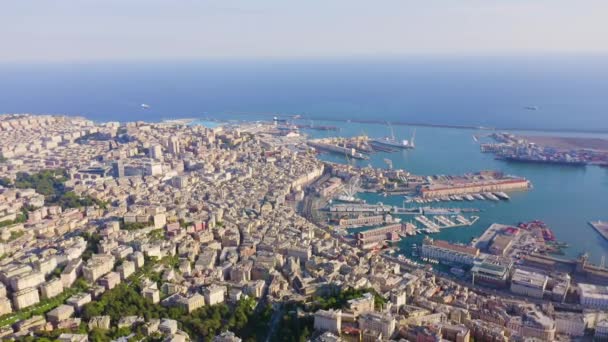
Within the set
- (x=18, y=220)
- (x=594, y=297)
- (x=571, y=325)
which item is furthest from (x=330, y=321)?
(x=18, y=220)

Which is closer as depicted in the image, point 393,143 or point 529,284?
point 529,284

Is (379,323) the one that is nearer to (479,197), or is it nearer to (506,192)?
(479,197)

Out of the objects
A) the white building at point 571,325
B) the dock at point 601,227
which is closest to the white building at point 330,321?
the white building at point 571,325

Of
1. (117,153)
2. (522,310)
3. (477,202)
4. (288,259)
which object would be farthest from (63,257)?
(477,202)

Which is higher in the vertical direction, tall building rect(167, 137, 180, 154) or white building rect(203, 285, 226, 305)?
tall building rect(167, 137, 180, 154)

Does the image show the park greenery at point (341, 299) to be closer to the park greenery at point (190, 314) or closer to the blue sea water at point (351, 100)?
the park greenery at point (190, 314)

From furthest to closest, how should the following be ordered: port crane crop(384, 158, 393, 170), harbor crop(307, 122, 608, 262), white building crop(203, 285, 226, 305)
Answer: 1. port crane crop(384, 158, 393, 170)
2. harbor crop(307, 122, 608, 262)
3. white building crop(203, 285, 226, 305)

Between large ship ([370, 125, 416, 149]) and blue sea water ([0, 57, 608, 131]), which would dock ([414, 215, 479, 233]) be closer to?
large ship ([370, 125, 416, 149])

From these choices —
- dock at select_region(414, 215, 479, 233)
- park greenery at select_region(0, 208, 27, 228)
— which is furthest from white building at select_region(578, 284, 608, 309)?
park greenery at select_region(0, 208, 27, 228)
